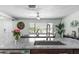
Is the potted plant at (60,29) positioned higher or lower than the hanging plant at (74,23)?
lower

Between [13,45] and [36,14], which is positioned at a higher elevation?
[36,14]

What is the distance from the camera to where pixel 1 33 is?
91 centimetres

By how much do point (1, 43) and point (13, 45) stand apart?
13cm

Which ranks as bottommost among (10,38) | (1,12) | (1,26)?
(10,38)

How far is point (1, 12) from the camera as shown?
2.94 ft

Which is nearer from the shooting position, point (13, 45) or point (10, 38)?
point (10, 38)

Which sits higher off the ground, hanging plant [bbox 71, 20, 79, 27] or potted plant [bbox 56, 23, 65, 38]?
hanging plant [bbox 71, 20, 79, 27]
